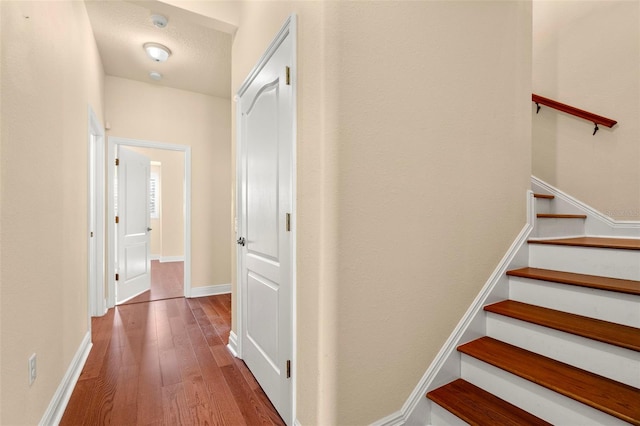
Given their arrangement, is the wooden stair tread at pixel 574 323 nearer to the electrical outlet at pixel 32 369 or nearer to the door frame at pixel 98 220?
the electrical outlet at pixel 32 369

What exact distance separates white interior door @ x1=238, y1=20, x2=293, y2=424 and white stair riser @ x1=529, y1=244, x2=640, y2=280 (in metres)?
1.65

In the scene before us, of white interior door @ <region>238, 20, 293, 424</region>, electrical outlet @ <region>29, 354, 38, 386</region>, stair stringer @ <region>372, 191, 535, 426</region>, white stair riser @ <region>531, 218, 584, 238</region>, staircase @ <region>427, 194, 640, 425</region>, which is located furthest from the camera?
white stair riser @ <region>531, 218, 584, 238</region>

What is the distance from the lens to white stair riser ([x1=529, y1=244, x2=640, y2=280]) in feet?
5.27

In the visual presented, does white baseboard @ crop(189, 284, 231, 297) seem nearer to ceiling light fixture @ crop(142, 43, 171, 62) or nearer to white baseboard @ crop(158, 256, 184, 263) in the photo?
ceiling light fixture @ crop(142, 43, 171, 62)

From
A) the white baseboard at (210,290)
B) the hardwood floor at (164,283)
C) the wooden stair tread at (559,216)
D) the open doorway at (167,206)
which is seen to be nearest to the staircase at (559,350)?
the wooden stair tread at (559,216)

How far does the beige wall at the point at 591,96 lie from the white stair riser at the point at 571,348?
1701 mm

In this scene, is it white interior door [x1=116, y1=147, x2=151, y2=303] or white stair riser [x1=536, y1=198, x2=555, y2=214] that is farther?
white interior door [x1=116, y1=147, x2=151, y2=303]

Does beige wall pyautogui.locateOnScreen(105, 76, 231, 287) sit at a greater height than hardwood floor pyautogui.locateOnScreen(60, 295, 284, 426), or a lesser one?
greater

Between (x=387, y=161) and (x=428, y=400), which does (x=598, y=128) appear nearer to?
(x=387, y=161)

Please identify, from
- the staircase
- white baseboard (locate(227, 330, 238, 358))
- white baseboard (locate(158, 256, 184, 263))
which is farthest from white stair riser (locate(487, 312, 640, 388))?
white baseboard (locate(158, 256, 184, 263))

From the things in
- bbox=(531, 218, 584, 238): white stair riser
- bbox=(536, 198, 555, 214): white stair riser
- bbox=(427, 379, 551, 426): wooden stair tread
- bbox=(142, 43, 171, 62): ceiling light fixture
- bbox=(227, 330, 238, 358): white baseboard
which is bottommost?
bbox=(227, 330, 238, 358): white baseboard

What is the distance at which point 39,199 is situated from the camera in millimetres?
1531

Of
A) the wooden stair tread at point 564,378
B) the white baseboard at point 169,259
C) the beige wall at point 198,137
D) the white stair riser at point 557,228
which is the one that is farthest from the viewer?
the white baseboard at point 169,259

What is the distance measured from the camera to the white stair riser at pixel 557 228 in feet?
6.92
